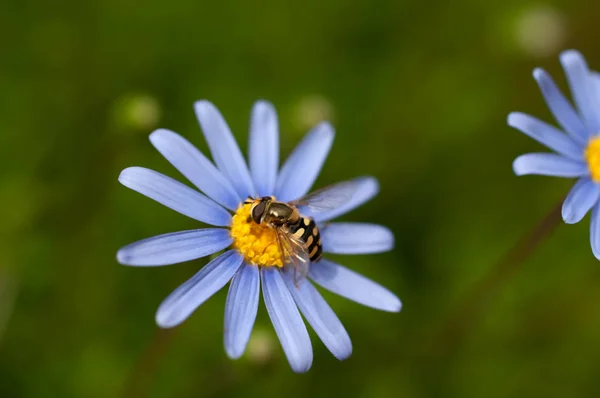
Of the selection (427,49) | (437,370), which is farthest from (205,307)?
(427,49)

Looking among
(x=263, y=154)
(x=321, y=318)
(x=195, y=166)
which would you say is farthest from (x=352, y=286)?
(x=195, y=166)

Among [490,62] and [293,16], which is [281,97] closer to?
[293,16]

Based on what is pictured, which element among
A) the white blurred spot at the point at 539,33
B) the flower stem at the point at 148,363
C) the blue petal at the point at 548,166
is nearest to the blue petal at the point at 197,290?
the flower stem at the point at 148,363

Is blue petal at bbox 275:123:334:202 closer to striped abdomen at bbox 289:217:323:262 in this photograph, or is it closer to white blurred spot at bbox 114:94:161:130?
striped abdomen at bbox 289:217:323:262

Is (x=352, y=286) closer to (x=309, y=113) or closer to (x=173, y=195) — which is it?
(x=173, y=195)

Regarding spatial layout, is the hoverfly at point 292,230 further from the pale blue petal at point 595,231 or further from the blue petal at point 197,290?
the pale blue petal at point 595,231
